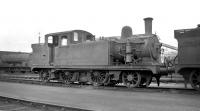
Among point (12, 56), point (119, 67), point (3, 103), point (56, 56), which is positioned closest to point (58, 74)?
point (56, 56)

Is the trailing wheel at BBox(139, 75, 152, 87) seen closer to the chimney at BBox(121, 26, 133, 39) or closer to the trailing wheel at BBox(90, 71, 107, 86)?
the trailing wheel at BBox(90, 71, 107, 86)

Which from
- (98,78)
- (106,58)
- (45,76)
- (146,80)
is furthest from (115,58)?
(45,76)

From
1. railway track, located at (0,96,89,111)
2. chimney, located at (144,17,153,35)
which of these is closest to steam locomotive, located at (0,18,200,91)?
chimney, located at (144,17,153,35)

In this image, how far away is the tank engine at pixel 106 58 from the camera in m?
12.3

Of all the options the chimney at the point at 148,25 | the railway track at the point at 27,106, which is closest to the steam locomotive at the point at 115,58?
the chimney at the point at 148,25

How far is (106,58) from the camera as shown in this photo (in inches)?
517

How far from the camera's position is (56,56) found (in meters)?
16.0

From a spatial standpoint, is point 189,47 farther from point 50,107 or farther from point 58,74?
point 58,74

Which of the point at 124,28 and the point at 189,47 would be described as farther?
the point at 124,28

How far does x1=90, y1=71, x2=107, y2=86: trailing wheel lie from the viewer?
13.3 metres

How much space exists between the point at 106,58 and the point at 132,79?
1.89 m

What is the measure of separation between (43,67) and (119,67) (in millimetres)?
6186

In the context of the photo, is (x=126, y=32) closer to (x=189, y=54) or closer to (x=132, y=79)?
(x=132, y=79)

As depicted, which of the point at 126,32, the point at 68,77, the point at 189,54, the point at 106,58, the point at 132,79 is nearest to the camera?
the point at 189,54
